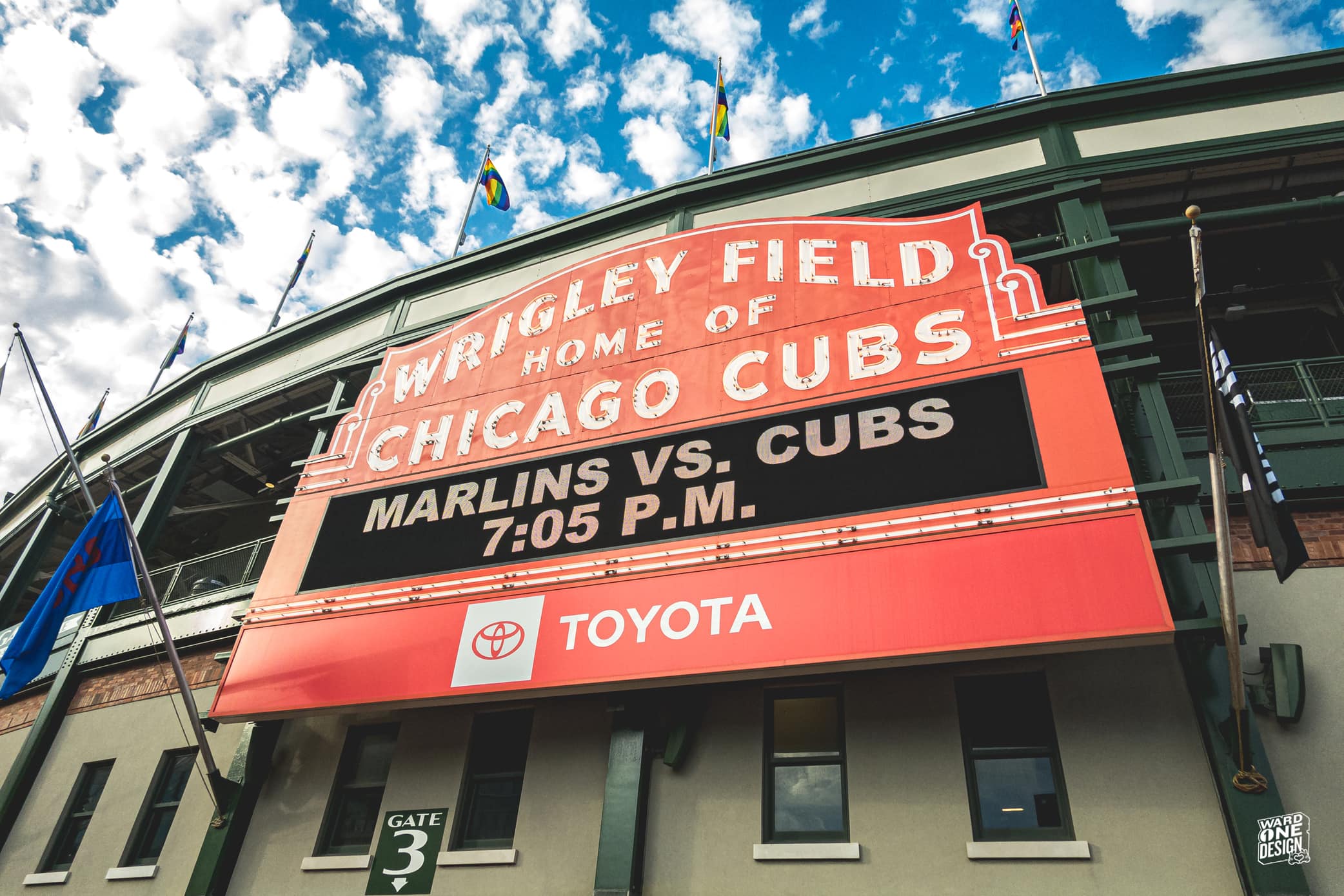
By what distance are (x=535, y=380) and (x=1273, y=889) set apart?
30.3 ft

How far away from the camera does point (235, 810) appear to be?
10.2m

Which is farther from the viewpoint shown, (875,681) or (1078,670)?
(875,681)

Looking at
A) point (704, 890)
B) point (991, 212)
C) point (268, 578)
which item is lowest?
point (704, 890)

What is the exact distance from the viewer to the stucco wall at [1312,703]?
20.7 ft

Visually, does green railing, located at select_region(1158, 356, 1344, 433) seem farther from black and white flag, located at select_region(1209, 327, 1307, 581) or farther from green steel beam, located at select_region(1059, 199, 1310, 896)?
black and white flag, located at select_region(1209, 327, 1307, 581)

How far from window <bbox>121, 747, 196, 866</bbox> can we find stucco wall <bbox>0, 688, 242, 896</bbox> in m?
0.11

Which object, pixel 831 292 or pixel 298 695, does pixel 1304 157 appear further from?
pixel 298 695

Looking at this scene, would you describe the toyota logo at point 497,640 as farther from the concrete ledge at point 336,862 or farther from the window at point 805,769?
the concrete ledge at point 336,862

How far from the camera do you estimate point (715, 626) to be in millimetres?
7809

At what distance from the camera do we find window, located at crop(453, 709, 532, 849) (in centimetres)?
907

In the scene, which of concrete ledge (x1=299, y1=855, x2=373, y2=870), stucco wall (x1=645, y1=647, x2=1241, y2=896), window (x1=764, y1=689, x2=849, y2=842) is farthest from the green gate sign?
window (x1=764, y1=689, x2=849, y2=842)

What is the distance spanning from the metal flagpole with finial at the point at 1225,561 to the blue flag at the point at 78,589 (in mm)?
12094

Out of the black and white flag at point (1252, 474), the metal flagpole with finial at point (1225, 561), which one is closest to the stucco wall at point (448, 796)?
the metal flagpole with finial at point (1225, 561)

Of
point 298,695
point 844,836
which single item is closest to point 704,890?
point 844,836
